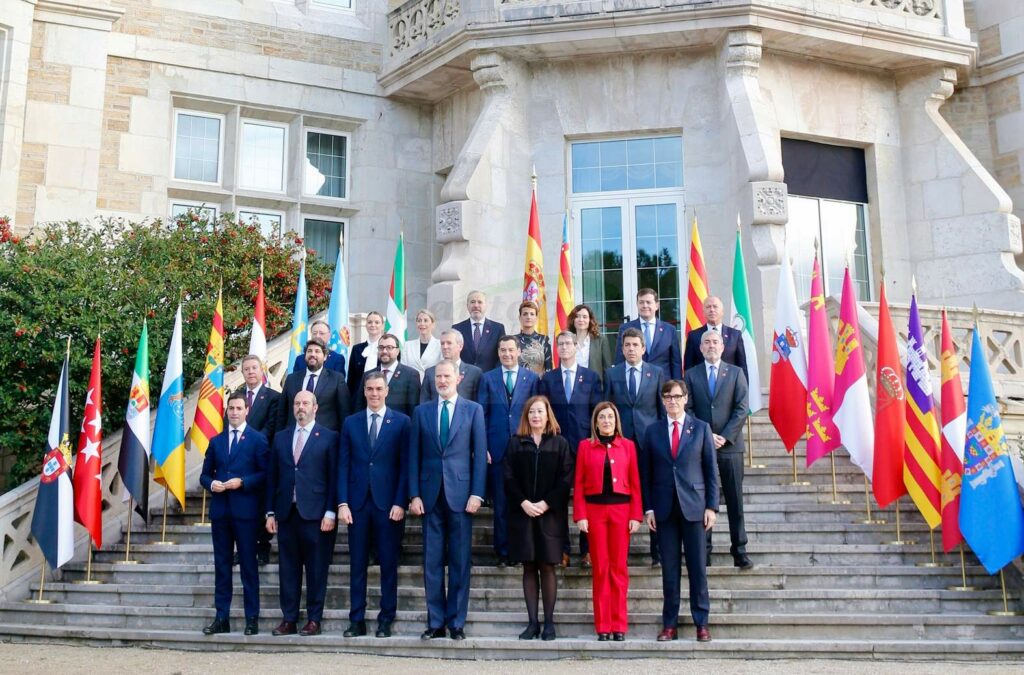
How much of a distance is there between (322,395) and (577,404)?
7.34 ft

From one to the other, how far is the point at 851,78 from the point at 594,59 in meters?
3.71

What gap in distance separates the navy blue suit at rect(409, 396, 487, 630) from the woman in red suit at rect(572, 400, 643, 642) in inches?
31.0

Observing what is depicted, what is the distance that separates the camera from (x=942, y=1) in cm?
1508

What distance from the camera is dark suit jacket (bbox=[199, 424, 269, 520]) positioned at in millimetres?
8305

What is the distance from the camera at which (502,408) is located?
28.4 ft

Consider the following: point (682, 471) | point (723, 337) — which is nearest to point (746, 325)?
point (723, 337)

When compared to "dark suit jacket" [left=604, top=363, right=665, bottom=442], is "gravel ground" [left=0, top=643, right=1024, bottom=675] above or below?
below

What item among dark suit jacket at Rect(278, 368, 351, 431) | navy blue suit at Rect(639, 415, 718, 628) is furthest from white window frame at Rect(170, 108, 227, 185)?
navy blue suit at Rect(639, 415, 718, 628)

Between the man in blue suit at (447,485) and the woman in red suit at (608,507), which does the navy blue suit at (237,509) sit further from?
the woman in red suit at (608,507)

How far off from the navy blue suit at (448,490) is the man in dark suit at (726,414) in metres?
1.84

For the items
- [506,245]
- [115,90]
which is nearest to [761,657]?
[506,245]

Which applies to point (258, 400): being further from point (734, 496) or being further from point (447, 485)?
point (734, 496)

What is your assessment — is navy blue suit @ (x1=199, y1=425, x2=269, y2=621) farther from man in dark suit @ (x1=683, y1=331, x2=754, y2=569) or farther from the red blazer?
man in dark suit @ (x1=683, y1=331, x2=754, y2=569)

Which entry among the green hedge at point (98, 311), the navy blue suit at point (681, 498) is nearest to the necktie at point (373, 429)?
the navy blue suit at point (681, 498)
